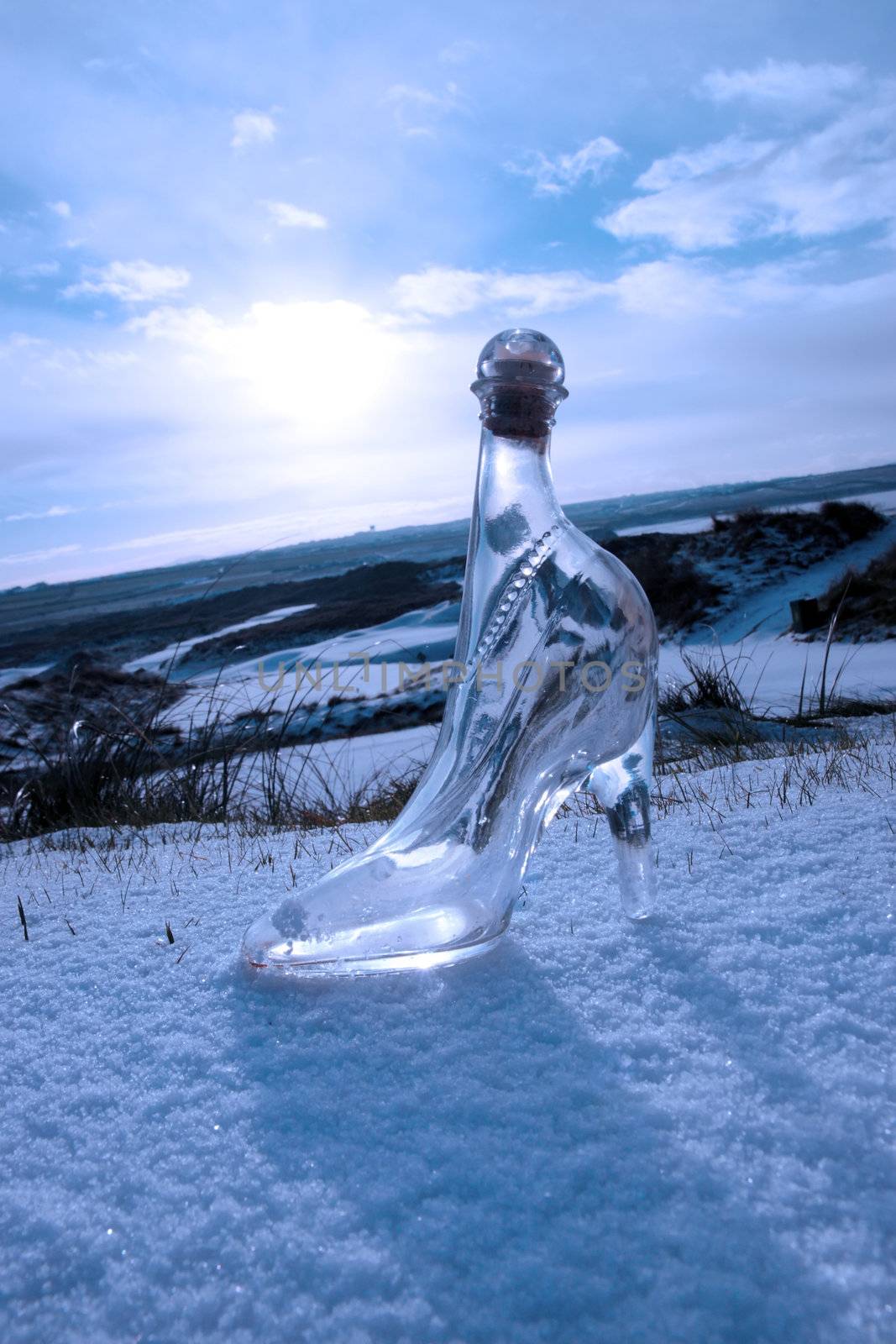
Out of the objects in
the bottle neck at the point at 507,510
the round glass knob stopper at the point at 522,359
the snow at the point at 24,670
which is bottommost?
the snow at the point at 24,670

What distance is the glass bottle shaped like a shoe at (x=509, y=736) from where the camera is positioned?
92 centimetres

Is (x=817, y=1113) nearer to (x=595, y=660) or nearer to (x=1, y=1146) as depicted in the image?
(x=595, y=660)

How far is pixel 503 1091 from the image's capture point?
709 mm

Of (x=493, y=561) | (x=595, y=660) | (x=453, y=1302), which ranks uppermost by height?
(x=493, y=561)

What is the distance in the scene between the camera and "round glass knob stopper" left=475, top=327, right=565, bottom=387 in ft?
3.13

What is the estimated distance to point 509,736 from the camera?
0.98 m

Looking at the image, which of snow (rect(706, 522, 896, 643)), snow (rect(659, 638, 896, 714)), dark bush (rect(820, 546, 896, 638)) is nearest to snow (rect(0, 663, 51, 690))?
snow (rect(659, 638, 896, 714))

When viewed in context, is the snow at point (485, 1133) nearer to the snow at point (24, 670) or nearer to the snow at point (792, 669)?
the snow at point (792, 669)

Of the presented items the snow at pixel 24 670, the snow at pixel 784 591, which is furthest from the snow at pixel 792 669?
the snow at pixel 24 670

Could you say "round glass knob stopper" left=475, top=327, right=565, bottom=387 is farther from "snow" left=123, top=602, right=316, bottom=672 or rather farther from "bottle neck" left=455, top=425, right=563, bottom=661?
"snow" left=123, top=602, right=316, bottom=672

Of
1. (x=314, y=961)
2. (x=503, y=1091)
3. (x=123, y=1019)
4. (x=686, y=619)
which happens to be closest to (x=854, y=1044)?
(x=503, y=1091)

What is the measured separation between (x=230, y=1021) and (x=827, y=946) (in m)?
0.64

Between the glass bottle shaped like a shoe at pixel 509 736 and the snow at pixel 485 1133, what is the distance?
0.18 feet

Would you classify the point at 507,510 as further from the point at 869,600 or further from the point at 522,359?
the point at 869,600
